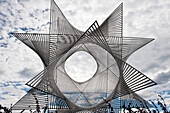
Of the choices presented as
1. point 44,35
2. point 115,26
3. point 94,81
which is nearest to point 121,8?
point 115,26

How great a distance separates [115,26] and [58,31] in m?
A: 4.02

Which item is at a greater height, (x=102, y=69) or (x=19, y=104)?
(x=102, y=69)

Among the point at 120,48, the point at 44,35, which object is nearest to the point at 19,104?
the point at 44,35

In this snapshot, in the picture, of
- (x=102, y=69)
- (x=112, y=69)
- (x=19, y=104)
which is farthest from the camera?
(x=102, y=69)

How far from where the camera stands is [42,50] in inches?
370

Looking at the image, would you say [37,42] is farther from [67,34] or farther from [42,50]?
[67,34]

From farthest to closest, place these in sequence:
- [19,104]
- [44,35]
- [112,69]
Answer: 1. [112,69]
2. [44,35]
3. [19,104]

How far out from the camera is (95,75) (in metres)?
14.6

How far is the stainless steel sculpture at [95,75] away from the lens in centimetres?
665

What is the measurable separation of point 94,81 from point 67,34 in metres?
6.61

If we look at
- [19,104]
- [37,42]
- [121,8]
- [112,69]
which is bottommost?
[19,104]

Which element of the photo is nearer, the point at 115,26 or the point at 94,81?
the point at 115,26

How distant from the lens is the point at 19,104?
8.27 meters

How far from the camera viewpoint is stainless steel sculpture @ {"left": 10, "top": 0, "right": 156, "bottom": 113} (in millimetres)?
6652
